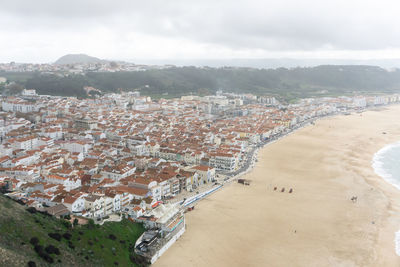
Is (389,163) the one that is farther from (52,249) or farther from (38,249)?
(38,249)

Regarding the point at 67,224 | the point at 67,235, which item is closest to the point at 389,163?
the point at 67,224

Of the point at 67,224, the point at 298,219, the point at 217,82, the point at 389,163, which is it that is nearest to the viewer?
the point at 67,224

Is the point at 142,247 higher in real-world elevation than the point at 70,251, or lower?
lower

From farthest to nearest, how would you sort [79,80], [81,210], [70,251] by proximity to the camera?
[79,80] < [81,210] < [70,251]

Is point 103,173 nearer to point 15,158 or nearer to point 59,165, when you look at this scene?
point 59,165

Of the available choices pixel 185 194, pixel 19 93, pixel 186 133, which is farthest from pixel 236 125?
pixel 19 93

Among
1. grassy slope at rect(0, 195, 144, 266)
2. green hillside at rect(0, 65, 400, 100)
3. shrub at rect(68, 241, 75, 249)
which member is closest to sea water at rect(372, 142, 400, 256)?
grassy slope at rect(0, 195, 144, 266)
